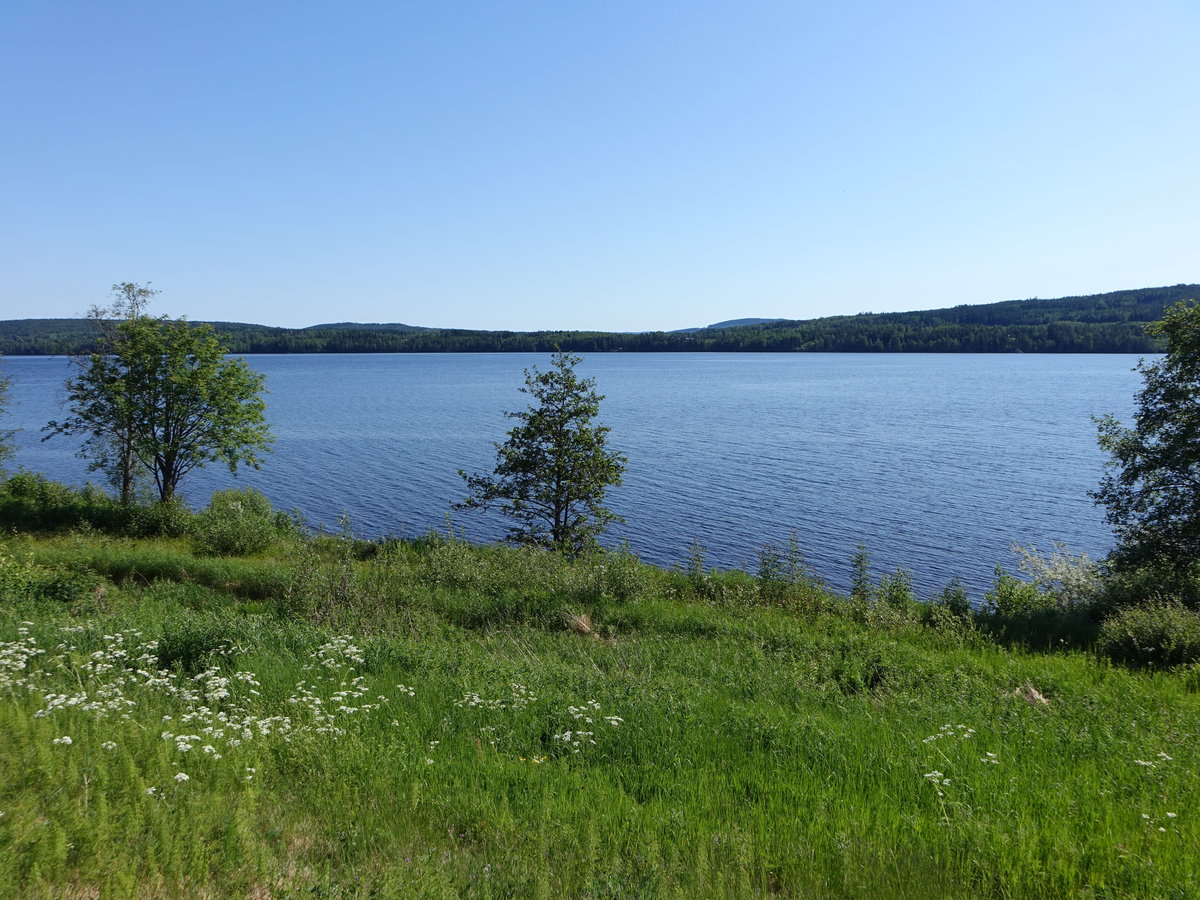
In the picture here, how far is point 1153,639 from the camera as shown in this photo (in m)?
12.4

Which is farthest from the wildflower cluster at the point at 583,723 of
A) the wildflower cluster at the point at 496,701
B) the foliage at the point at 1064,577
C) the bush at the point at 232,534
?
the bush at the point at 232,534

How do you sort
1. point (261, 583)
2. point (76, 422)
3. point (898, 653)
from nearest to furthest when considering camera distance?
point (898, 653), point (261, 583), point (76, 422)

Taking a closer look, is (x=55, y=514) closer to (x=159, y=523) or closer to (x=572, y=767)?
(x=159, y=523)

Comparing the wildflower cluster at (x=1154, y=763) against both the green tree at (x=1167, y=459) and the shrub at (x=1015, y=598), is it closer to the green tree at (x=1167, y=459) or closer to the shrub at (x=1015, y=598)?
the shrub at (x=1015, y=598)

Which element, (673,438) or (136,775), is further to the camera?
(673,438)

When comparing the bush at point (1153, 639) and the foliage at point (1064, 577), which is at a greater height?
the bush at point (1153, 639)

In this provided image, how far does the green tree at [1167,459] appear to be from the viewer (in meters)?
19.4

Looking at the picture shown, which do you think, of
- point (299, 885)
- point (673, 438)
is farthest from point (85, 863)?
point (673, 438)

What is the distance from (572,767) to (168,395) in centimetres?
2854

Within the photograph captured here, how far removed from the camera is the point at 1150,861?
16.6 ft

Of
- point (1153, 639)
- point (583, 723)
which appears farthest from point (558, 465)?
point (583, 723)

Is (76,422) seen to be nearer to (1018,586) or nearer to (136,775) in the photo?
(136,775)

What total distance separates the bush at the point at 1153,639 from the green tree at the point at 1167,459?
294 inches

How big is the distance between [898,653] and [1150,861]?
23.2 feet
